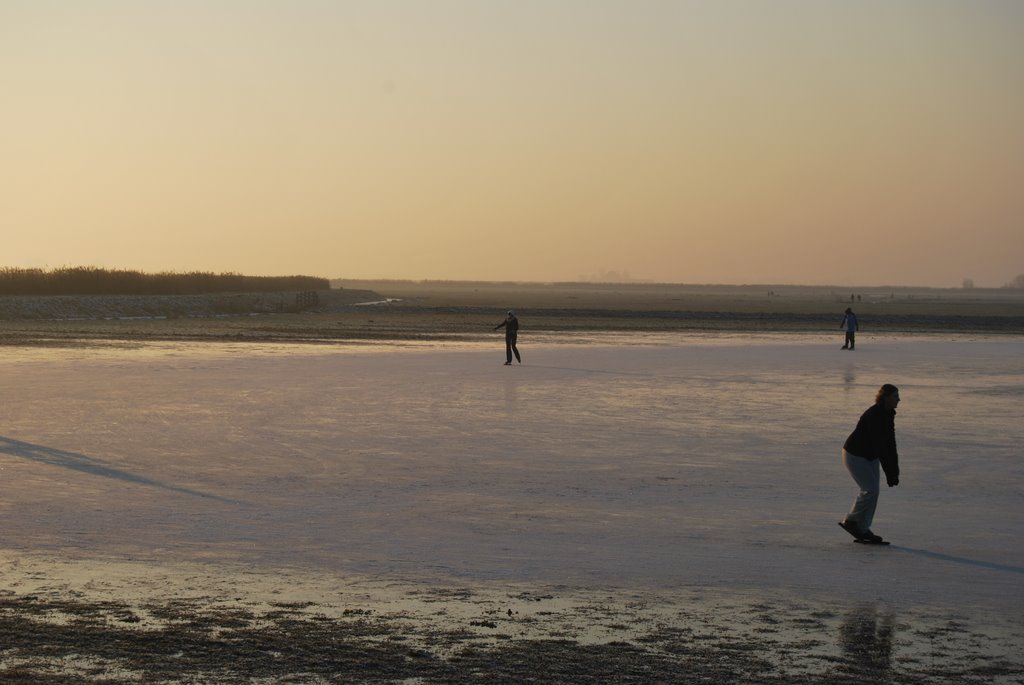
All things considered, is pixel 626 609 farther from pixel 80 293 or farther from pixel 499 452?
pixel 80 293

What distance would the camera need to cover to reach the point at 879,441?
994 cm

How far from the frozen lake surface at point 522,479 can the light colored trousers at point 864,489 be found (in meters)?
0.27

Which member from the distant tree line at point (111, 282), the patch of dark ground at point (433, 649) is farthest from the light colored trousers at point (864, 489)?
the distant tree line at point (111, 282)

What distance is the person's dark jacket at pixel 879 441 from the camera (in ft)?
32.5

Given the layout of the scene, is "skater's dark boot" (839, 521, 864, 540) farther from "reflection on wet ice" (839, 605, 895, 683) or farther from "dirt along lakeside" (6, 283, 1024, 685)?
"reflection on wet ice" (839, 605, 895, 683)

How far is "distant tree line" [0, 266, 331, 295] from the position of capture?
2611 inches

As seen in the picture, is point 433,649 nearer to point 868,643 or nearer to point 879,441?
point 868,643

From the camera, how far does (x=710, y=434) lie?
16406mm

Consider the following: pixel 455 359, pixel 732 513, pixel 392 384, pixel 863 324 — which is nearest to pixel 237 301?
pixel 863 324

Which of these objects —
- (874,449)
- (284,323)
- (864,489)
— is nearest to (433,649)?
(864,489)

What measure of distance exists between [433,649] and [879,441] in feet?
16.0

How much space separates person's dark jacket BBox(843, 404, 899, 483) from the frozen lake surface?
0.63m

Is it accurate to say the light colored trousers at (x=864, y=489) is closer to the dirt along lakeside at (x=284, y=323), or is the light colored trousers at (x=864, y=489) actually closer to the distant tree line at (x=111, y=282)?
the dirt along lakeside at (x=284, y=323)

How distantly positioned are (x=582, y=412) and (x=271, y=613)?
1199 cm
